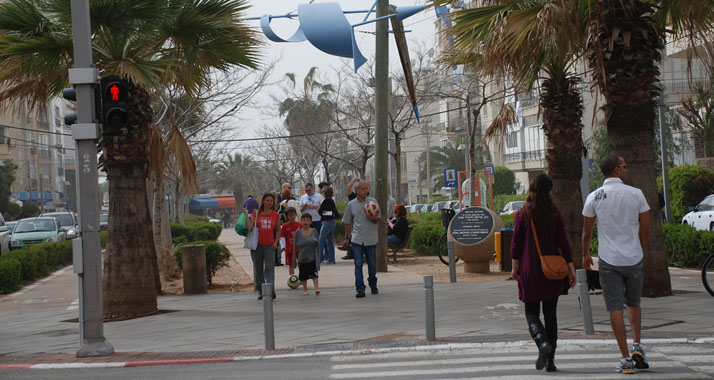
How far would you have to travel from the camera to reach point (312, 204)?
1920cm

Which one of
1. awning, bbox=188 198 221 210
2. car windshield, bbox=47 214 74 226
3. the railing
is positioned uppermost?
the railing

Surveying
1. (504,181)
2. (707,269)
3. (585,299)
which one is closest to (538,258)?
(585,299)

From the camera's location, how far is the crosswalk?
6668 millimetres

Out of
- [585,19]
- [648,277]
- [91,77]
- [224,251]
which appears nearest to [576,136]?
[585,19]

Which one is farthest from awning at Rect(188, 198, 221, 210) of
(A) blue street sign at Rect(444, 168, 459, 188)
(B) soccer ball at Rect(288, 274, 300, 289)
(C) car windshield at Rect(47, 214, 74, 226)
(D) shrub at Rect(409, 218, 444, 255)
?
(B) soccer ball at Rect(288, 274, 300, 289)

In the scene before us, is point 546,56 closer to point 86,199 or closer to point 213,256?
point 213,256

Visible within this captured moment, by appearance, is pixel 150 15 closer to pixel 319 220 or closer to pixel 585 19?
pixel 585 19

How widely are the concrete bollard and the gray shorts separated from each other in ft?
30.1

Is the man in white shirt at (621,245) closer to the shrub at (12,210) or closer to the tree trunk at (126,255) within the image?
the tree trunk at (126,255)

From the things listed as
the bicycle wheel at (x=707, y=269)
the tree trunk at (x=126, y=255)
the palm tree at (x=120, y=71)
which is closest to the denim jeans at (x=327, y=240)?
the palm tree at (x=120, y=71)

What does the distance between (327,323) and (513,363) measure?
354 centimetres

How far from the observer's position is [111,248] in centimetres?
1184

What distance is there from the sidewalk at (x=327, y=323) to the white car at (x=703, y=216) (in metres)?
12.8

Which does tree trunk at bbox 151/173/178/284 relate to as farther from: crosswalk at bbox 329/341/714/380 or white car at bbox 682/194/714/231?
white car at bbox 682/194/714/231
